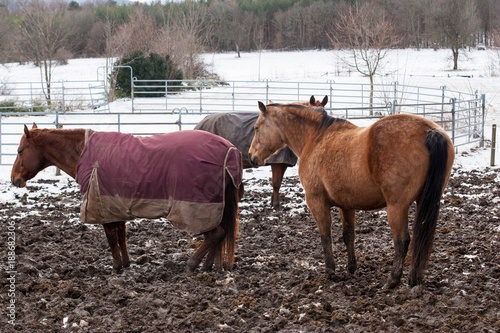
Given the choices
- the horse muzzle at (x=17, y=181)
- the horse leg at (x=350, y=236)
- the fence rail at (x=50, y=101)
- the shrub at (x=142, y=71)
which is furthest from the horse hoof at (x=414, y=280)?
the shrub at (x=142, y=71)

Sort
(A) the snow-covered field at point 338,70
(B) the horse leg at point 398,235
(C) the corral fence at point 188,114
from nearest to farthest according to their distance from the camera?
(B) the horse leg at point 398,235 → (C) the corral fence at point 188,114 → (A) the snow-covered field at point 338,70

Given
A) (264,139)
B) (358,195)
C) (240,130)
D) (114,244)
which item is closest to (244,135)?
(240,130)

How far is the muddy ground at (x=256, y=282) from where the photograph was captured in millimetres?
3248

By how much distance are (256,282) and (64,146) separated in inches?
92.4

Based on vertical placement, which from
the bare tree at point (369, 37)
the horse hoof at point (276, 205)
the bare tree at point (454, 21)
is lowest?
the horse hoof at point (276, 205)

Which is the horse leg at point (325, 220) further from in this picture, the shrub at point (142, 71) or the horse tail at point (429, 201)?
the shrub at point (142, 71)

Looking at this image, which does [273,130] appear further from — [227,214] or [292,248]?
[292,248]

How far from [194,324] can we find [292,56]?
4061 cm

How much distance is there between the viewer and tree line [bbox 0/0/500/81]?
86.4ft

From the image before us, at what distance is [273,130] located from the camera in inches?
185

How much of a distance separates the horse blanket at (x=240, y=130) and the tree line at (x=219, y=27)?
18.9m

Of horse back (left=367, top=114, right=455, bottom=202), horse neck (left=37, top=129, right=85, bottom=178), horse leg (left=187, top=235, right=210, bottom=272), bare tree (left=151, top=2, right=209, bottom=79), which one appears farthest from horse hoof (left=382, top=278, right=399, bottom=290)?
bare tree (left=151, top=2, right=209, bottom=79)

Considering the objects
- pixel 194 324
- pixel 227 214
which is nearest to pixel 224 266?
pixel 227 214

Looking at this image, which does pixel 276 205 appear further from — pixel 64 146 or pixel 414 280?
pixel 414 280
